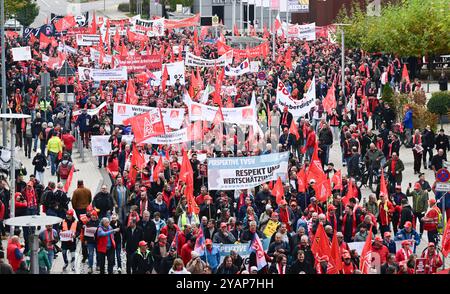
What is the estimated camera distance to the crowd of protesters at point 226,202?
20.7 metres

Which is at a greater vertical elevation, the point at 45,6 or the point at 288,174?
the point at 288,174

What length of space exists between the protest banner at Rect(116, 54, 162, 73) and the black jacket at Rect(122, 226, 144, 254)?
943 inches

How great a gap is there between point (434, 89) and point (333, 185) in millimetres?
25415

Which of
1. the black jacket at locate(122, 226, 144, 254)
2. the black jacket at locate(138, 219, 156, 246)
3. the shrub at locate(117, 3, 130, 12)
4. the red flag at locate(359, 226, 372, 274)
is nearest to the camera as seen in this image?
the red flag at locate(359, 226, 372, 274)

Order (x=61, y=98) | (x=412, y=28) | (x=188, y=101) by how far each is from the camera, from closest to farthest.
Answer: (x=188, y=101) → (x=61, y=98) → (x=412, y=28)

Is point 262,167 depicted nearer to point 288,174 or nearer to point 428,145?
point 288,174

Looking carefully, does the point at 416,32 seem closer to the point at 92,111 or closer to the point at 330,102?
the point at 330,102

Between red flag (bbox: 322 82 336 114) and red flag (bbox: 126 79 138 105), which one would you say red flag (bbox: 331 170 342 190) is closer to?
red flag (bbox: 322 82 336 114)

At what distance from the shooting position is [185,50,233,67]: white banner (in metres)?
48.1

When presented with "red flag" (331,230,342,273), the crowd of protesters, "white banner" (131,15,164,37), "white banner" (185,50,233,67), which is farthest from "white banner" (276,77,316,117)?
"white banner" (131,15,164,37)

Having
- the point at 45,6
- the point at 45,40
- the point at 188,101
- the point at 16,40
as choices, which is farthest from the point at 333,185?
the point at 45,6

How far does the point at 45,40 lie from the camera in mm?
58062

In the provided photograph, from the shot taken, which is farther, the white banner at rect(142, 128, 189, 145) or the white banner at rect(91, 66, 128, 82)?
the white banner at rect(91, 66, 128, 82)

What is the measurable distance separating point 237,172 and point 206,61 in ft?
82.1
